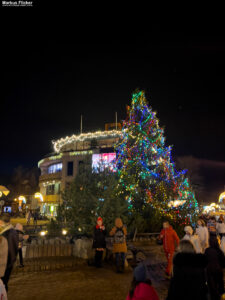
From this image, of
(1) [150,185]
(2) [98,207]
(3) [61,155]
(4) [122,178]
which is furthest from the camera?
(3) [61,155]

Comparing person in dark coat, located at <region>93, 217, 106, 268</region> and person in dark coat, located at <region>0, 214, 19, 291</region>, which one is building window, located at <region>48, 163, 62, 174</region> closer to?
person in dark coat, located at <region>93, 217, 106, 268</region>

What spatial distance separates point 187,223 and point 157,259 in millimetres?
5748

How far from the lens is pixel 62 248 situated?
28.9 ft

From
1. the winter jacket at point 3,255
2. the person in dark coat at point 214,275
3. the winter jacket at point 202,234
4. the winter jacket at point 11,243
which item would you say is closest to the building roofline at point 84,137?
the winter jacket at point 202,234

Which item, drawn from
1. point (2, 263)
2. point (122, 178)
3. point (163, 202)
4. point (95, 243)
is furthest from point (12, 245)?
point (163, 202)

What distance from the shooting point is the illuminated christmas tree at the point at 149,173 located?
46.3 feet

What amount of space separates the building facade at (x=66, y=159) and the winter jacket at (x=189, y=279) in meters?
35.8

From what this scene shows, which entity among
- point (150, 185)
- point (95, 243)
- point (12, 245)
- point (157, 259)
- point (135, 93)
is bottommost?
point (157, 259)

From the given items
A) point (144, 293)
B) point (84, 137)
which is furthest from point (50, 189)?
point (144, 293)

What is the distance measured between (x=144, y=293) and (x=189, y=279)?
0.66m

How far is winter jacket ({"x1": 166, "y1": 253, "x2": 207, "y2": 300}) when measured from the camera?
2906 millimetres

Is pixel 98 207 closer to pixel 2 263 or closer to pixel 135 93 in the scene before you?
pixel 2 263

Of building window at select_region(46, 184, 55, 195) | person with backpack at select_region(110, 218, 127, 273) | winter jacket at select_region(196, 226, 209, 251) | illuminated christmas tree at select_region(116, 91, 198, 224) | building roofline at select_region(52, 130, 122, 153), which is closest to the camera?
winter jacket at select_region(196, 226, 209, 251)

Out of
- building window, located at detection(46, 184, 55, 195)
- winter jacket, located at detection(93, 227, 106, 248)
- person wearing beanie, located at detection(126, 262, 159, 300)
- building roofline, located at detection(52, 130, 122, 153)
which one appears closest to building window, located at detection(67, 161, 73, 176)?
building window, located at detection(46, 184, 55, 195)
